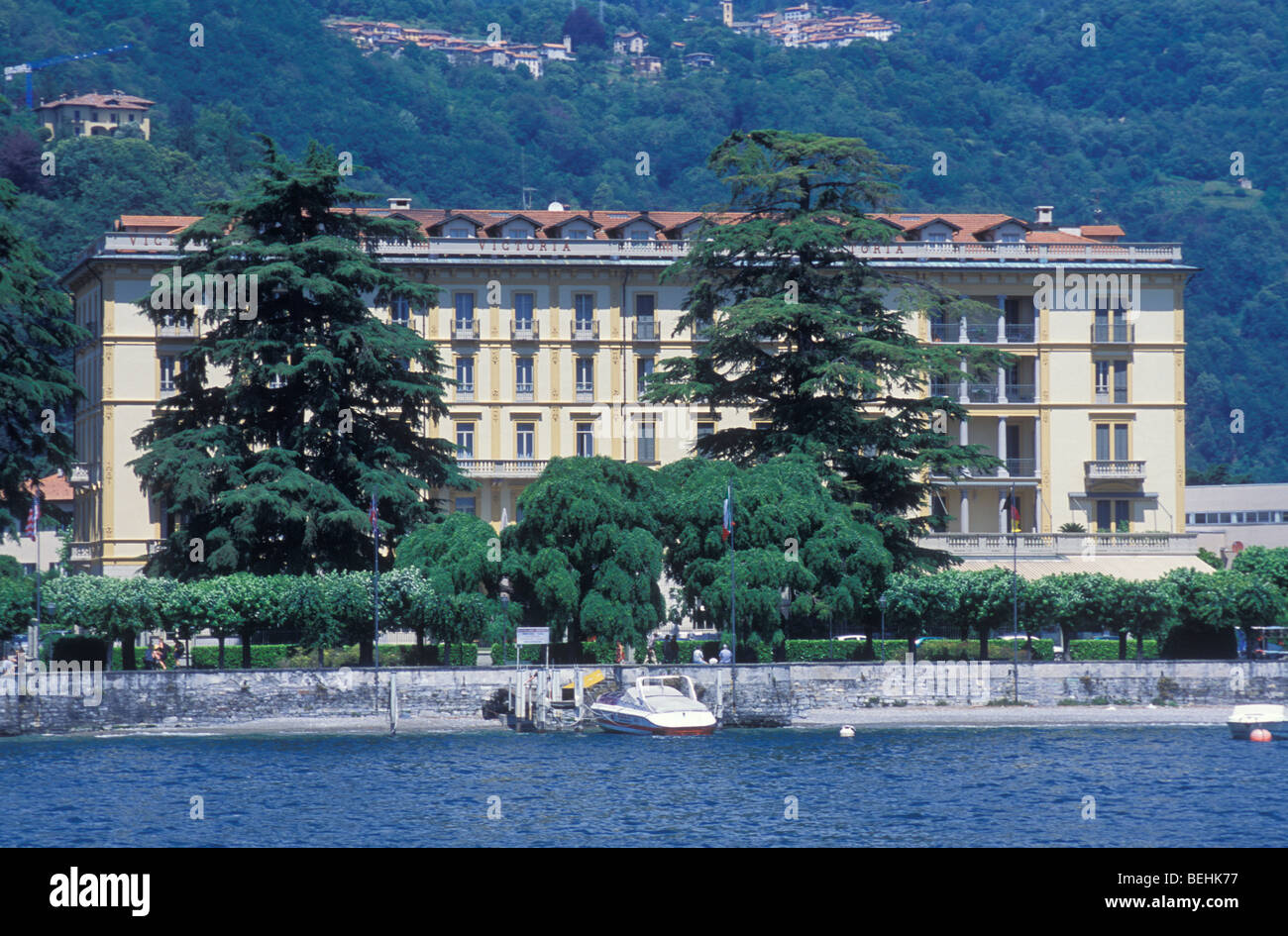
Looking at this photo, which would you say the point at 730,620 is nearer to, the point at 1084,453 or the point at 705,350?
the point at 705,350

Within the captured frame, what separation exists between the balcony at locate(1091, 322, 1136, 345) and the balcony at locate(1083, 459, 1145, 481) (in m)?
5.65

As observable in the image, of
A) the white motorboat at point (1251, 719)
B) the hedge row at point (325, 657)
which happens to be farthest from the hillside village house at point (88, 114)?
the white motorboat at point (1251, 719)

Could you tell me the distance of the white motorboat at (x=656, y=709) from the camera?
53312mm

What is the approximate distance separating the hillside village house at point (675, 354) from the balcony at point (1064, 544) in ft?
22.1

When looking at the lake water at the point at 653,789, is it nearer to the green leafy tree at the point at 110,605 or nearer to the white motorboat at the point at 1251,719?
the white motorboat at the point at 1251,719

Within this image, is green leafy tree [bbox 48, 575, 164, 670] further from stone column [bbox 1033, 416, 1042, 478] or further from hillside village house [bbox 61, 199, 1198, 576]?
stone column [bbox 1033, 416, 1042, 478]

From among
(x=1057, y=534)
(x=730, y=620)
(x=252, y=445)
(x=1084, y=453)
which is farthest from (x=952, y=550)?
(x=252, y=445)

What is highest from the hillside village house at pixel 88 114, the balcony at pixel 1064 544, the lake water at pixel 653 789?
the hillside village house at pixel 88 114

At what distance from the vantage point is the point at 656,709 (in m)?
53.4

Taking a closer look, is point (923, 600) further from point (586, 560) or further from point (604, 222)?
point (604, 222)

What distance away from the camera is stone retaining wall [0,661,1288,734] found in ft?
176

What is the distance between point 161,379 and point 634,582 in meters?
32.1

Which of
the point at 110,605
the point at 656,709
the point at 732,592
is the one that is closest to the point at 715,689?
the point at 732,592
